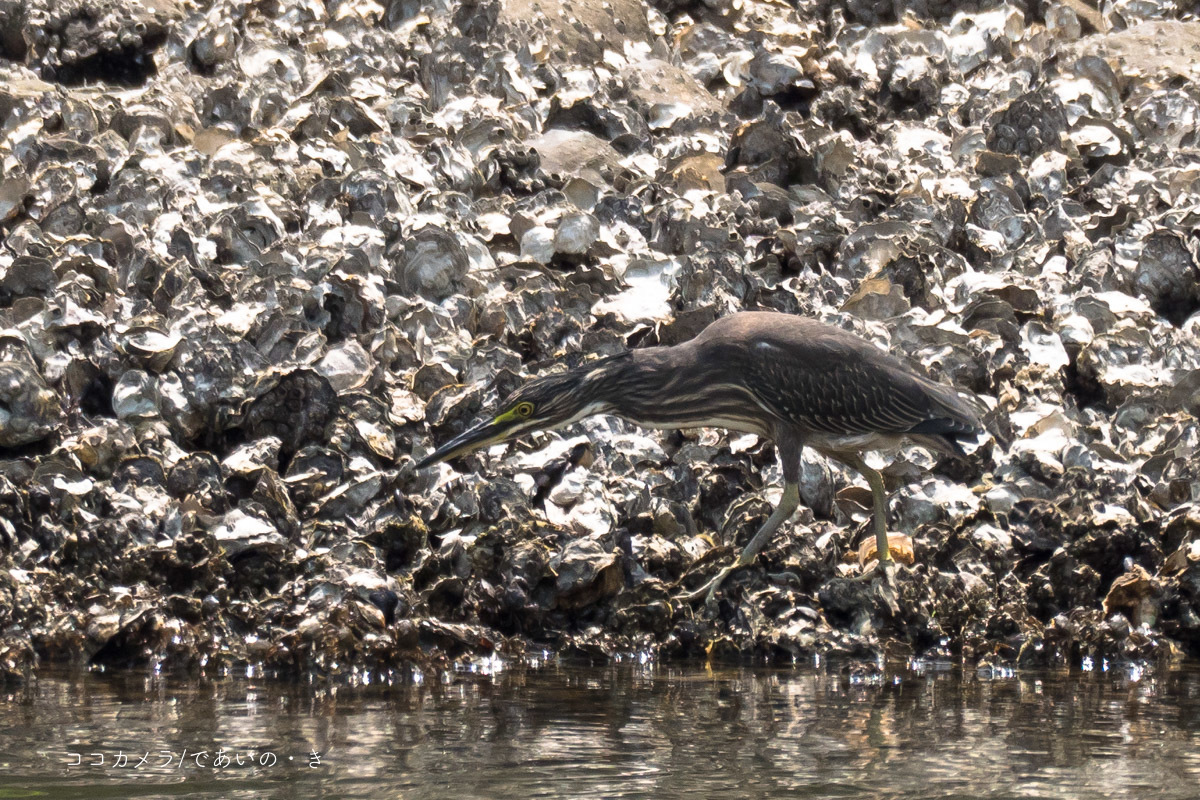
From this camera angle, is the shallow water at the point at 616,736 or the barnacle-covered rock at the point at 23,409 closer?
the shallow water at the point at 616,736

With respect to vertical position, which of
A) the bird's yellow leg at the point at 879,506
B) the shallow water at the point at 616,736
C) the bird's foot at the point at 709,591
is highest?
the bird's yellow leg at the point at 879,506

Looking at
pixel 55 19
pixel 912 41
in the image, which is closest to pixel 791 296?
pixel 912 41

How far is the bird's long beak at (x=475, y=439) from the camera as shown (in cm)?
622

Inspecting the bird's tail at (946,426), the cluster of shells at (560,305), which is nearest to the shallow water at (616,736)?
the cluster of shells at (560,305)

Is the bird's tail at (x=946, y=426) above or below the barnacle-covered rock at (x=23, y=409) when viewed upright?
below

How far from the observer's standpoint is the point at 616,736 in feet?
14.6

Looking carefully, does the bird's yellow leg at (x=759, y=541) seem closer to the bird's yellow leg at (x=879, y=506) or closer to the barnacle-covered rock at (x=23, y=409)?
the bird's yellow leg at (x=879, y=506)

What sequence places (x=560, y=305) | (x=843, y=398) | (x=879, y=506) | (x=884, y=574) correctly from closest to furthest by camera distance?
(x=884, y=574)
(x=879, y=506)
(x=843, y=398)
(x=560, y=305)

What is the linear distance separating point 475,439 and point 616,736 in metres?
2.10

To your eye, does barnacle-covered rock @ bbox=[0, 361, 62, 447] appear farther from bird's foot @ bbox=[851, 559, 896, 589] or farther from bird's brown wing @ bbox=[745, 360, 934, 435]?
Result: bird's foot @ bbox=[851, 559, 896, 589]

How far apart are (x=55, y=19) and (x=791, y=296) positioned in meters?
5.80

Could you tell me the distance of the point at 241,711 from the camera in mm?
4770

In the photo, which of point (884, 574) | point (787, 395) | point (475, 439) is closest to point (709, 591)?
point (884, 574)

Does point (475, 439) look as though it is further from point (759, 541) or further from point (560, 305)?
point (560, 305)
